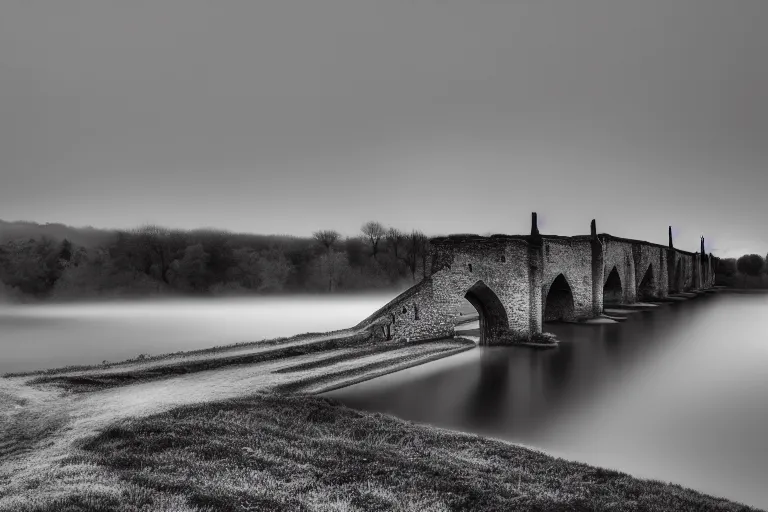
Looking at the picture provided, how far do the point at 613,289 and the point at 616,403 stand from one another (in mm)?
27480

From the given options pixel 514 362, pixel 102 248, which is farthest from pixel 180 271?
pixel 514 362

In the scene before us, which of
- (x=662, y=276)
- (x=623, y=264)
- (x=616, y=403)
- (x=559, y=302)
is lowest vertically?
(x=616, y=403)

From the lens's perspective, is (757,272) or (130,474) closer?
(130,474)

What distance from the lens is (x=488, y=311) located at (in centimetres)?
2119

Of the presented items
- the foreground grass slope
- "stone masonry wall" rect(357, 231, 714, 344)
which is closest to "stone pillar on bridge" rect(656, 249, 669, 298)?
"stone masonry wall" rect(357, 231, 714, 344)

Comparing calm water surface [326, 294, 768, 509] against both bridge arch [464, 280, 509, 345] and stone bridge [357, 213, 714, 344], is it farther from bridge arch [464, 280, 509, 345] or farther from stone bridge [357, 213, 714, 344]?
stone bridge [357, 213, 714, 344]

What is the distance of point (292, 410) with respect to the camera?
10.2 meters

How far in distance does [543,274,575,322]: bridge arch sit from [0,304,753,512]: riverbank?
19585 millimetres

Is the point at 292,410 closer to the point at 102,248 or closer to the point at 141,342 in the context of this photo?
the point at 141,342

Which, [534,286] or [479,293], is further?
[479,293]

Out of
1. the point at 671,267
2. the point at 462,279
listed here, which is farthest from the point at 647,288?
the point at 462,279

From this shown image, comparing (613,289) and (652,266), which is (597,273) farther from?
(652,266)

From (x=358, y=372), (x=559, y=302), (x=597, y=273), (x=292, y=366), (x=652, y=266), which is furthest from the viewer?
(x=652, y=266)

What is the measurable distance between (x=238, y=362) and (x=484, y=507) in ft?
38.8
